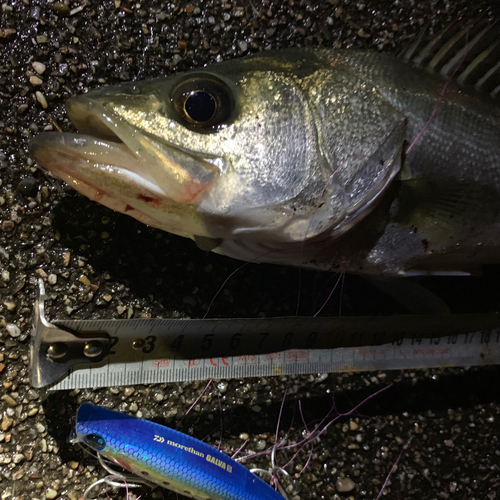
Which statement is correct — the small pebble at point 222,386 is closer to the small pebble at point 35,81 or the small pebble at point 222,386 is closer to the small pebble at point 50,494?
the small pebble at point 50,494

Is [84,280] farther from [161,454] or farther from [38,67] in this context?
[38,67]

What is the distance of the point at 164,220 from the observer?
994mm

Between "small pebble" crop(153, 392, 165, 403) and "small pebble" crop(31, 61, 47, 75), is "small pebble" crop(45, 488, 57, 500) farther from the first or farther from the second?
"small pebble" crop(31, 61, 47, 75)

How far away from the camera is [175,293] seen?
57.6 inches

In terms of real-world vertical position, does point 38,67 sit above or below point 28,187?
above

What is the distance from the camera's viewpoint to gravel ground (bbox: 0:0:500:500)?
1.38 metres

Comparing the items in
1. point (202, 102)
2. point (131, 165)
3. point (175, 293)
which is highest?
point (202, 102)

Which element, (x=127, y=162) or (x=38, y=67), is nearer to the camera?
(x=127, y=162)

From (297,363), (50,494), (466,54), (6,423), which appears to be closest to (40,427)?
(6,423)

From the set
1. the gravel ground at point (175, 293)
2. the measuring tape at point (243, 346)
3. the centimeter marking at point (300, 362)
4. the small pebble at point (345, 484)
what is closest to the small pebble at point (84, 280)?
the gravel ground at point (175, 293)

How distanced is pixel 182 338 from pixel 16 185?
35.1 inches

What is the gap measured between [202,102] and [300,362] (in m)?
0.98

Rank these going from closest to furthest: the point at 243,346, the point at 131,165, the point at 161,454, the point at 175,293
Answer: the point at 131,165
the point at 161,454
the point at 243,346
the point at 175,293

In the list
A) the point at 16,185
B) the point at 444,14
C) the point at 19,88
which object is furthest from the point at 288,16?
the point at 16,185
